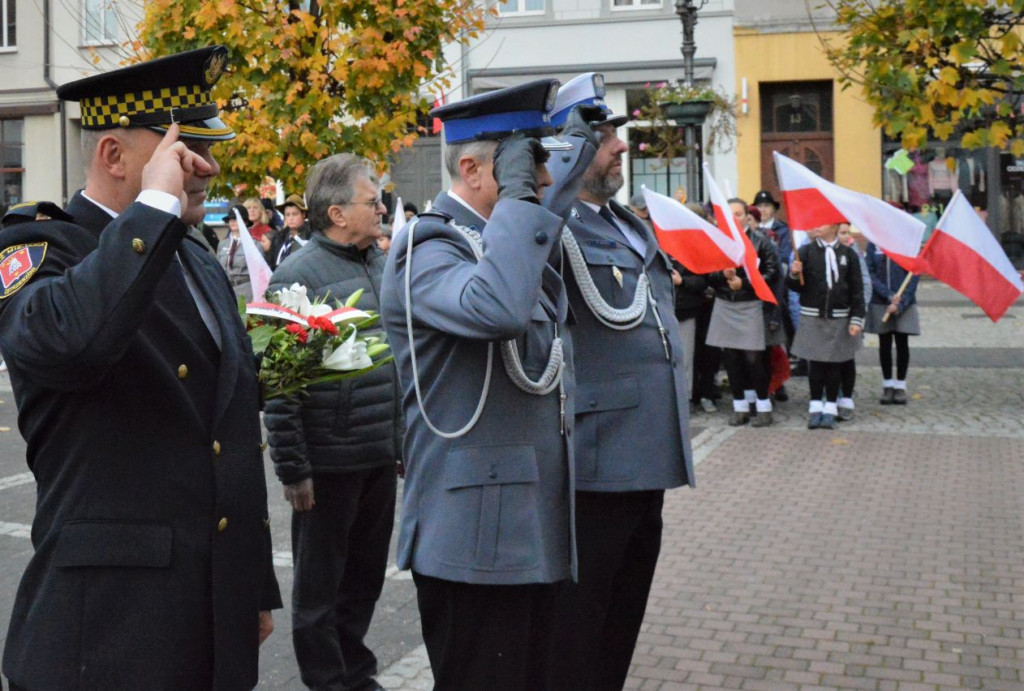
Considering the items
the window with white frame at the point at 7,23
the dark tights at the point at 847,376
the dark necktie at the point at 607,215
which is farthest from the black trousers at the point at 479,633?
the window with white frame at the point at 7,23

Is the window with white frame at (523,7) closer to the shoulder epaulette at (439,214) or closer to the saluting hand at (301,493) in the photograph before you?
the saluting hand at (301,493)

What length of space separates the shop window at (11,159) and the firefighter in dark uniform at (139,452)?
30.6 metres

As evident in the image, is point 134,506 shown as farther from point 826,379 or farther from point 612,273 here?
point 826,379

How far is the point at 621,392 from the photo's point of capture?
405 cm

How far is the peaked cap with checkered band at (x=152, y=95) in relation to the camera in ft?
8.29

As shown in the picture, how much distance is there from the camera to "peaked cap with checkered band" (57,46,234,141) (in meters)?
2.53

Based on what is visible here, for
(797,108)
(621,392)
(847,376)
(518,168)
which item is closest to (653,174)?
(797,108)

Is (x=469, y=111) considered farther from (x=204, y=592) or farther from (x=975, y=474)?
(x=975, y=474)

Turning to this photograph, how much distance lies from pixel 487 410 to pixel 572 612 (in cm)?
107

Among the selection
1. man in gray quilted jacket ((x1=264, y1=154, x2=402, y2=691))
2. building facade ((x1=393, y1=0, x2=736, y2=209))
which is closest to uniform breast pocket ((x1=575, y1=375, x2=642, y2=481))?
man in gray quilted jacket ((x1=264, y1=154, x2=402, y2=691))

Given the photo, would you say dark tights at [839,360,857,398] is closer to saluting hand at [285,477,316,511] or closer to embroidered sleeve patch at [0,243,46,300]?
saluting hand at [285,477,316,511]

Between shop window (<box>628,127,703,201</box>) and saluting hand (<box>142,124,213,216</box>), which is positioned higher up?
shop window (<box>628,127,703,201</box>)

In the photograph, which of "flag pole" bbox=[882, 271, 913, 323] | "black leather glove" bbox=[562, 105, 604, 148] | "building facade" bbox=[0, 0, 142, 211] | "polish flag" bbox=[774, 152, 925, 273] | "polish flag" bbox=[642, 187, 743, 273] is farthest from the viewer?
"building facade" bbox=[0, 0, 142, 211]

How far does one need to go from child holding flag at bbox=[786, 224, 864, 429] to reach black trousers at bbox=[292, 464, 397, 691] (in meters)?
7.21
